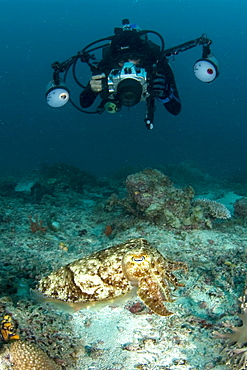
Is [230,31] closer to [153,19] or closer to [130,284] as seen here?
[153,19]

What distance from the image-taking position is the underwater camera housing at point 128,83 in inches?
241

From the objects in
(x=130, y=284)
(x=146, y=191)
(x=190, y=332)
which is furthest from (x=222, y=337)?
(x=146, y=191)

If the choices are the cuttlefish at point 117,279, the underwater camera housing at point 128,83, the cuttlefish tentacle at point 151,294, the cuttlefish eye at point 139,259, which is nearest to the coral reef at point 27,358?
the cuttlefish at point 117,279

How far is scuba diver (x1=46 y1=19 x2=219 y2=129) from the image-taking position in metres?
6.34

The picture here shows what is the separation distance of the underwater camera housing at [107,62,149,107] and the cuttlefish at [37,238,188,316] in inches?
167

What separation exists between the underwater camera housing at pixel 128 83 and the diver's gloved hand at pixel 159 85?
243mm

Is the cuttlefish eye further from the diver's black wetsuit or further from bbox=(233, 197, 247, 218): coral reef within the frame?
bbox=(233, 197, 247, 218): coral reef

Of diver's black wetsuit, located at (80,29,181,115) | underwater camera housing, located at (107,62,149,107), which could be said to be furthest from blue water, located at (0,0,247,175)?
underwater camera housing, located at (107,62,149,107)

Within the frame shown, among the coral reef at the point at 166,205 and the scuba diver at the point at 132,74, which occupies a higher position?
the scuba diver at the point at 132,74

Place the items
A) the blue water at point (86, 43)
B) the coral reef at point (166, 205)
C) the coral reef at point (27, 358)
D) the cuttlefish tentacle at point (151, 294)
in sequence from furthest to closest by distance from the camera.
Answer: the blue water at point (86, 43) → the coral reef at point (166, 205) → the cuttlefish tentacle at point (151, 294) → the coral reef at point (27, 358)

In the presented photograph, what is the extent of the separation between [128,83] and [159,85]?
1.01 meters

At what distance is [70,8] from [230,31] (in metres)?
61.0

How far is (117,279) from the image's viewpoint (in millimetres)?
2738

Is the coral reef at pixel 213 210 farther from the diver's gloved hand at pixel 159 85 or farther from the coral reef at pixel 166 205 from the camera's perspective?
the diver's gloved hand at pixel 159 85
